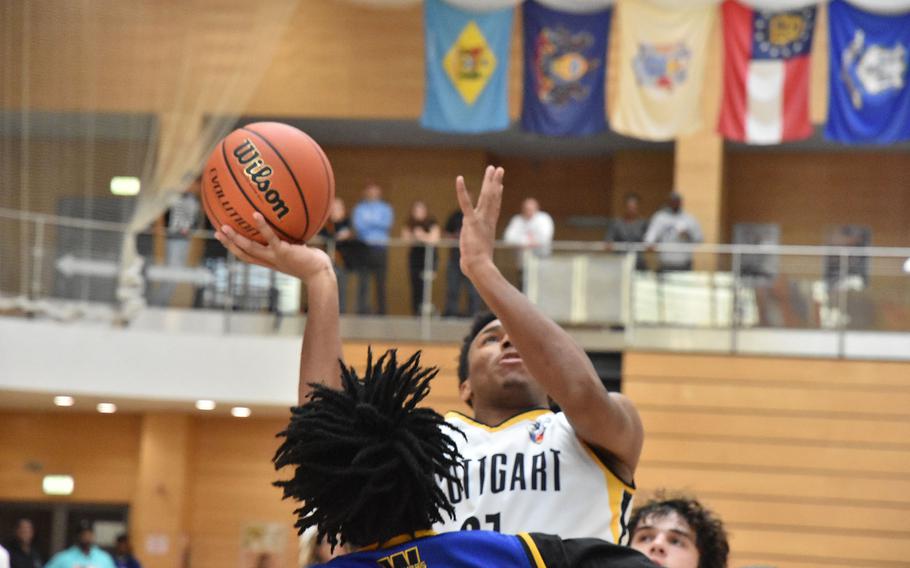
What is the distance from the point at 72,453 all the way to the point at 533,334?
17.2m

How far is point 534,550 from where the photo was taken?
7.84 ft

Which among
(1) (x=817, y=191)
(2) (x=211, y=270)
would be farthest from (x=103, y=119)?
(1) (x=817, y=191)

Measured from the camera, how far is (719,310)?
47.8 feet

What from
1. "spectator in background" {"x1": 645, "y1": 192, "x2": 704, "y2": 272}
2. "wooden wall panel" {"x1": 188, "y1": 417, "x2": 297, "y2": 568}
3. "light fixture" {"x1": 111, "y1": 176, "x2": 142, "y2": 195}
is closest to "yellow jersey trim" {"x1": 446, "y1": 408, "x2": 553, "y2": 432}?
"spectator in background" {"x1": 645, "y1": 192, "x2": 704, "y2": 272}

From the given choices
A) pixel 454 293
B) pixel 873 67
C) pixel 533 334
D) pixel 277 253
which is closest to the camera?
pixel 533 334

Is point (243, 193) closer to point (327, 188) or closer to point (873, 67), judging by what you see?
point (327, 188)

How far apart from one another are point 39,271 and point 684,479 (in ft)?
22.5

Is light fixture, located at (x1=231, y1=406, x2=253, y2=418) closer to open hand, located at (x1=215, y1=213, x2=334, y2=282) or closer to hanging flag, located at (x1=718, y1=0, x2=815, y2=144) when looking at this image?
hanging flag, located at (x1=718, y1=0, x2=815, y2=144)

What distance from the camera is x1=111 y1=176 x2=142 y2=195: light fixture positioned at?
15.3 meters

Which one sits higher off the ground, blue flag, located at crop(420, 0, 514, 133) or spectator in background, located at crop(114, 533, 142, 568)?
blue flag, located at crop(420, 0, 514, 133)

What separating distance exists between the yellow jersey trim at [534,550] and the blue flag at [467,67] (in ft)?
42.5

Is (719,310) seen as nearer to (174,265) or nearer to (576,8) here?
(576,8)

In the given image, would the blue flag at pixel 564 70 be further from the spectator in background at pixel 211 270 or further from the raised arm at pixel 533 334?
the raised arm at pixel 533 334

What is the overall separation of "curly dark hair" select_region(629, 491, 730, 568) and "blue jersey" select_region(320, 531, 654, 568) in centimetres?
183
